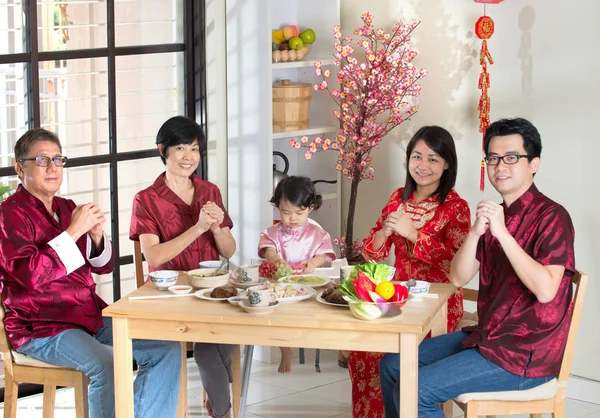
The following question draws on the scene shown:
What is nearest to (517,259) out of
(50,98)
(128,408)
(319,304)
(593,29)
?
(319,304)

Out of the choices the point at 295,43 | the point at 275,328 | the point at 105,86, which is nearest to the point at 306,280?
the point at 275,328

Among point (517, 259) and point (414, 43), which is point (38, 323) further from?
point (414, 43)

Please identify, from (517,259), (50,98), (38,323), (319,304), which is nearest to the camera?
(517,259)

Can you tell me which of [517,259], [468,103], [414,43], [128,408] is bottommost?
[128,408]

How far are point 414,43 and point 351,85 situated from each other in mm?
433

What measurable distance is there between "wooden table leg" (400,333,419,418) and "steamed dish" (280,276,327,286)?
1.71 ft

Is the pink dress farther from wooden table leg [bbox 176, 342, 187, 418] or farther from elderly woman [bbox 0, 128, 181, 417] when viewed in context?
elderly woman [bbox 0, 128, 181, 417]

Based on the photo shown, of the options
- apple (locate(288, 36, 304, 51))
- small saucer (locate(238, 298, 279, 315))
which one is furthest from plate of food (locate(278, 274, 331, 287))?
apple (locate(288, 36, 304, 51))

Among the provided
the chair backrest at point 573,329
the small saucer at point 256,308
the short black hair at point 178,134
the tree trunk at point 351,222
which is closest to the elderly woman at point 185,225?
the short black hair at point 178,134

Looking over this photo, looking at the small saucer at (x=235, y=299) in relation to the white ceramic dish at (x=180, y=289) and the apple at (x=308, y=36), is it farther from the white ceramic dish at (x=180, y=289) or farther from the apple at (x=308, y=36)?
the apple at (x=308, y=36)

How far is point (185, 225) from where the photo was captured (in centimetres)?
356

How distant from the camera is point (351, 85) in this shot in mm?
4152

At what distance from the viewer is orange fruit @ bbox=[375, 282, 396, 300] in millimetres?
2703

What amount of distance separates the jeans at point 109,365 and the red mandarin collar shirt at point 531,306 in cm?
103
